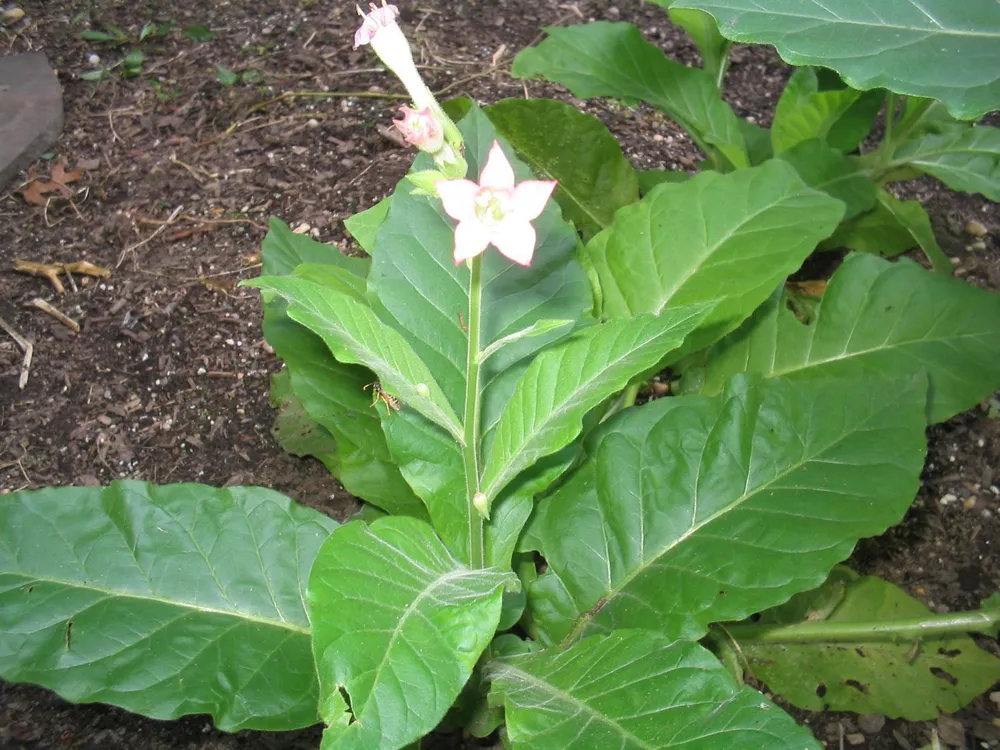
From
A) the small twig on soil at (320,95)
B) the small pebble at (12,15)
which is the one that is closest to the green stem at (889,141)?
the small twig on soil at (320,95)

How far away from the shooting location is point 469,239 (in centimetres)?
100

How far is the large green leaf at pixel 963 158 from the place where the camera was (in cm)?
228

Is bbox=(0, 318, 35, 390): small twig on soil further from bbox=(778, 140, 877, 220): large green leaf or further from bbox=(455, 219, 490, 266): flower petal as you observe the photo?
bbox=(778, 140, 877, 220): large green leaf

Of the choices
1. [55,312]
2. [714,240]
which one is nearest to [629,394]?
[714,240]

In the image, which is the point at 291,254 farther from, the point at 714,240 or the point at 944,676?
the point at 944,676

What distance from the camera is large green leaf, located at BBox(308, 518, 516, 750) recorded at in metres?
1.07

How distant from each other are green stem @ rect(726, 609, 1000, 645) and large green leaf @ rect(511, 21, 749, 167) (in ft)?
4.05

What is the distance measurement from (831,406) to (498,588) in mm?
790

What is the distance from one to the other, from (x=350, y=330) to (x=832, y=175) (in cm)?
161

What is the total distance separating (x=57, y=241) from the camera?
2.58 meters

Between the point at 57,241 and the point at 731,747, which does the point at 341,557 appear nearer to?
the point at 731,747

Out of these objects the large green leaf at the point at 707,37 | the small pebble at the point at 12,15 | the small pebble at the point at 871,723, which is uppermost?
the large green leaf at the point at 707,37

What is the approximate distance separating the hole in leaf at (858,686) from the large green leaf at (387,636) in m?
0.95

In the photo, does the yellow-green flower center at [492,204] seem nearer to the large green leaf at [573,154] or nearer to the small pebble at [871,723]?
the large green leaf at [573,154]
